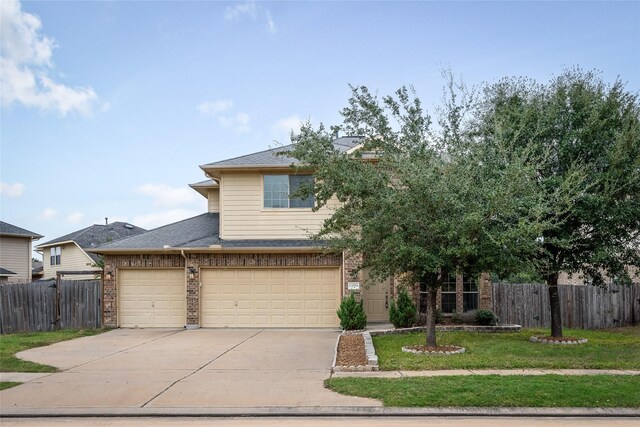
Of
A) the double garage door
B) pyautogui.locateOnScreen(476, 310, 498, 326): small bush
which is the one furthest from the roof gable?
pyautogui.locateOnScreen(476, 310, 498, 326): small bush

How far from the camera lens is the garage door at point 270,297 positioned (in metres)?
18.3

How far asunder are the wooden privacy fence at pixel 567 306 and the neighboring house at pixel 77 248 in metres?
22.8

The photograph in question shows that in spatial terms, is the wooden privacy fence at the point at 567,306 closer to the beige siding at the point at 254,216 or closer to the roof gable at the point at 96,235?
the beige siding at the point at 254,216

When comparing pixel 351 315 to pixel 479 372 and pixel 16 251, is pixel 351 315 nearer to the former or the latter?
pixel 479 372

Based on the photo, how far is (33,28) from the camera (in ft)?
44.3

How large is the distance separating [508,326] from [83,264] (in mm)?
25924

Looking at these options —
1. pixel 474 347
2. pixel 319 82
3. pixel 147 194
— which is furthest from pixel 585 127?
pixel 147 194

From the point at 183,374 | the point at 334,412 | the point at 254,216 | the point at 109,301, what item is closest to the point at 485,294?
the point at 254,216

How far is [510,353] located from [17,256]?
29.4 m

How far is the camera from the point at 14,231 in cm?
3120

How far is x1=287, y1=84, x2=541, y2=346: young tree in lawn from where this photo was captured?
36.4ft

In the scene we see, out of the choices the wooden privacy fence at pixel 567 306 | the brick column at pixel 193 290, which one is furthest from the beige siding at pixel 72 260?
the wooden privacy fence at pixel 567 306

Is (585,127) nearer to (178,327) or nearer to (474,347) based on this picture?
(474,347)

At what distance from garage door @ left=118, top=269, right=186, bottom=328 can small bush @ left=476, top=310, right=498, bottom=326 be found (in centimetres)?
994
